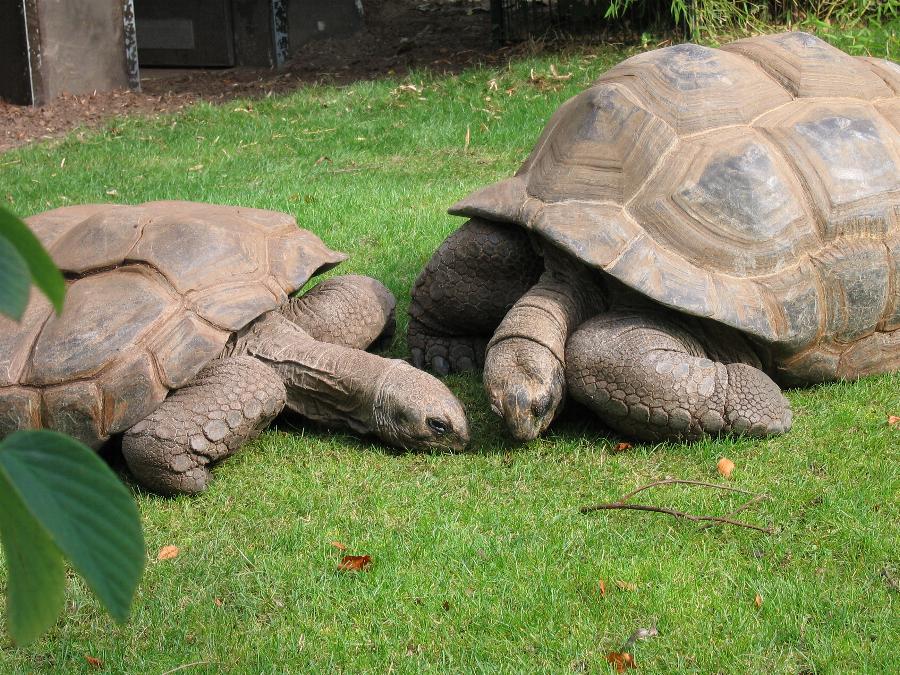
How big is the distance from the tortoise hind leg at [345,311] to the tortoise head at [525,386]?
85 centimetres

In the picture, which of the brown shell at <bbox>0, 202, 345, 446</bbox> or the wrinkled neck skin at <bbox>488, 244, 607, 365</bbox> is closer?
the brown shell at <bbox>0, 202, 345, 446</bbox>

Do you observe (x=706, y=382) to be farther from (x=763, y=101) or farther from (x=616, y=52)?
(x=616, y=52)

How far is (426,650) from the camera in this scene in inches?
95.8

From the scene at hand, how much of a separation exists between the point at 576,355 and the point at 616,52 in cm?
695

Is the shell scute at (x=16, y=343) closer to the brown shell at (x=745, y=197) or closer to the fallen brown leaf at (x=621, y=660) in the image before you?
the brown shell at (x=745, y=197)

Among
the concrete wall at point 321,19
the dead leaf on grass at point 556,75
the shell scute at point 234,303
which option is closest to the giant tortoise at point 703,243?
the shell scute at point 234,303

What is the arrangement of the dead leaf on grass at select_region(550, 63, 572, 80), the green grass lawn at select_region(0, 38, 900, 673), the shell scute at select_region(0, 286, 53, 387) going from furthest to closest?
the dead leaf on grass at select_region(550, 63, 572, 80)
the shell scute at select_region(0, 286, 53, 387)
the green grass lawn at select_region(0, 38, 900, 673)

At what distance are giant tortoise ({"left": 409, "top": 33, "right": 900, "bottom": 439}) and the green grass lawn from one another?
0.22 metres

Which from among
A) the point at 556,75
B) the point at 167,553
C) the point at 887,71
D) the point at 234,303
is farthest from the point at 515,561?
the point at 556,75

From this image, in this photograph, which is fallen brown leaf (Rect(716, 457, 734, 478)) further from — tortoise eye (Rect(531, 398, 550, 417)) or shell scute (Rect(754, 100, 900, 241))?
shell scute (Rect(754, 100, 900, 241))

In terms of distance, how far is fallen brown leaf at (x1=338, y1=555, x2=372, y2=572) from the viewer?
9.21 ft

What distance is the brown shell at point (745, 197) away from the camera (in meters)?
3.40

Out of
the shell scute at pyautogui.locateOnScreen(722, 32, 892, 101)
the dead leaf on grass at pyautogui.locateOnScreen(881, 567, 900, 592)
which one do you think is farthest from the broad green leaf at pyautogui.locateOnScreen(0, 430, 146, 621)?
the shell scute at pyautogui.locateOnScreen(722, 32, 892, 101)

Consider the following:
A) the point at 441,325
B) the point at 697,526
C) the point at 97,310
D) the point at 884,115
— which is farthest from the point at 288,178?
the point at 697,526
